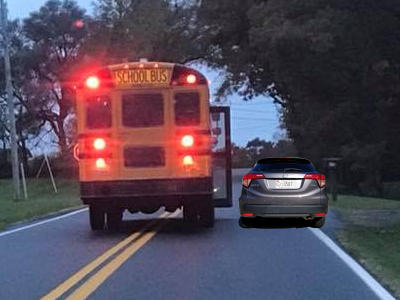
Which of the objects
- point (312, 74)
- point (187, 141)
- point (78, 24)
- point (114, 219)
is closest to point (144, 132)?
point (187, 141)

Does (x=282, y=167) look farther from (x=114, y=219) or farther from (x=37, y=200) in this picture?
(x=37, y=200)

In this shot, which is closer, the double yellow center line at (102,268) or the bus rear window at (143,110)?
the double yellow center line at (102,268)

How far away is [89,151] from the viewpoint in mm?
14164

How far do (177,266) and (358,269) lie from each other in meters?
2.63

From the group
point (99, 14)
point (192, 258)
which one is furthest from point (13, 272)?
point (99, 14)

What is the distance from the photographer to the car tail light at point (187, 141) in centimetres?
1450

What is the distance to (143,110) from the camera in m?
14.6

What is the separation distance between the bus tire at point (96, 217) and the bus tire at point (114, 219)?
0.82 ft

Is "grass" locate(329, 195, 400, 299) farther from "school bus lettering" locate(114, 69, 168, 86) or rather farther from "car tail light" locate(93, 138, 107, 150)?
"car tail light" locate(93, 138, 107, 150)

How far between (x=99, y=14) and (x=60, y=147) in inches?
408

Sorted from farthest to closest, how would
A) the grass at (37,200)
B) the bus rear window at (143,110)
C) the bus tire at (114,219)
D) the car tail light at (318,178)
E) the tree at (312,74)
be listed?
the tree at (312,74) → the grass at (37,200) → the bus tire at (114,219) → the bus rear window at (143,110) → the car tail light at (318,178)

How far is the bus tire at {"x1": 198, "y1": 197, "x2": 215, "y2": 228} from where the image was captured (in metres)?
15.8

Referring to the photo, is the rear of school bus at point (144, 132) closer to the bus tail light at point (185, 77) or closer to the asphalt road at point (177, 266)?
the bus tail light at point (185, 77)

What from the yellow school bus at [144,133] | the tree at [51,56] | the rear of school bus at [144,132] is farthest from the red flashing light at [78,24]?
the rear of school bus at [144,132]
